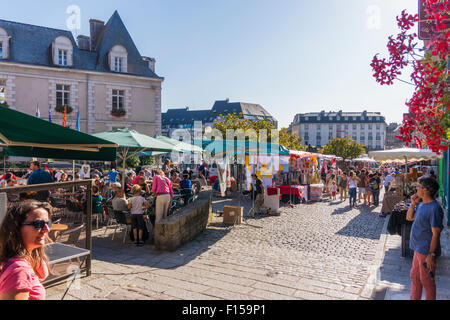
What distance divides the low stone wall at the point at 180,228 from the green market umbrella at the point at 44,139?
1734mm

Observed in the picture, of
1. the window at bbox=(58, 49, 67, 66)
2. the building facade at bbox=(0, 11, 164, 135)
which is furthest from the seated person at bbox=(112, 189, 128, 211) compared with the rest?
the window at bbox=(58, 49, 67, 66)

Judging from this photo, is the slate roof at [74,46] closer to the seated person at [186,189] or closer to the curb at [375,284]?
the seated person at [186,189]

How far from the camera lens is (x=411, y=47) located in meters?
3.94

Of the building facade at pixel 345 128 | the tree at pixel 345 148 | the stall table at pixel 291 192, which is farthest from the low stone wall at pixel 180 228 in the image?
the building facade at pixel 345 128

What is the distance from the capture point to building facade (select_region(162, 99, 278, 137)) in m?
95.9

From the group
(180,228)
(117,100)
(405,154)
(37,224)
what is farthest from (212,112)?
(37,224)

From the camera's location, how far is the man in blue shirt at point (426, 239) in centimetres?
364

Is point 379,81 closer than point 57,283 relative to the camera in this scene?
Yes

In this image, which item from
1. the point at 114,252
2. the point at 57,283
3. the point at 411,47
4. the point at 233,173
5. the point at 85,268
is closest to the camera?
the point at 411,47

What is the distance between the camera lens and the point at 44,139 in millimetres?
5012

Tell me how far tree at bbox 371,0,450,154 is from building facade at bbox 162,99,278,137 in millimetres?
89359

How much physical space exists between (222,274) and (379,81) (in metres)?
3.52

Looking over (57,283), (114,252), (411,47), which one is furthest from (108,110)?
(411,47)

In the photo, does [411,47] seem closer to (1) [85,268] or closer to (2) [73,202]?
(1) [85,268]
